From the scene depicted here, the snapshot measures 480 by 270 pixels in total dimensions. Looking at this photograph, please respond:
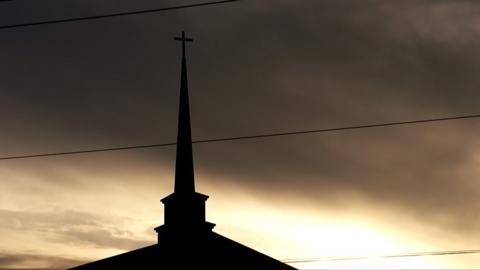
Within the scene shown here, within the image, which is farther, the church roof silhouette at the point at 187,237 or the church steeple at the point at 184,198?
the church roof silhouette at the point at 187,237

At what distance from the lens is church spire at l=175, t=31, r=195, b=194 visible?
44.7m

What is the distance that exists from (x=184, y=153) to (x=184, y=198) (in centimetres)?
294

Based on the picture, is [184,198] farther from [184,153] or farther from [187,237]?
[184,153]

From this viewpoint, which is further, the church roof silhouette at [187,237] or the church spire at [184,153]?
the church roof silhouette at [187,237]

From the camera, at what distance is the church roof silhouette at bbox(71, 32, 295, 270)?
1767 inches

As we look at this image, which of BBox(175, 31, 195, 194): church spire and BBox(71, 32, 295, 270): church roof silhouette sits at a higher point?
BBox(175, 31, 195, 194): church spire

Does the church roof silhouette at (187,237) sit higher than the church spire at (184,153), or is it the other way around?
the church spire at (184,153)

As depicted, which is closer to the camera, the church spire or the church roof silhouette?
the church spire

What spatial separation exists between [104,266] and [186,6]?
110 feet

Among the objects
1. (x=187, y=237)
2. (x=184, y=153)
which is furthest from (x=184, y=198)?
(x=184, y=153)

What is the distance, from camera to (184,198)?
4431cm

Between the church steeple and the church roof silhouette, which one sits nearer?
the church steeple

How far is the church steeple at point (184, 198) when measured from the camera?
44688 mm

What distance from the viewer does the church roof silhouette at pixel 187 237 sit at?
44.9m
